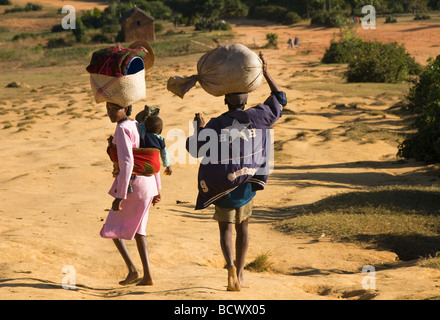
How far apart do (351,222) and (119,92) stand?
12.9 feet

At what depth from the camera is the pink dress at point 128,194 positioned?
4.80 meters

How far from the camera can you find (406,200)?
28.6 feet

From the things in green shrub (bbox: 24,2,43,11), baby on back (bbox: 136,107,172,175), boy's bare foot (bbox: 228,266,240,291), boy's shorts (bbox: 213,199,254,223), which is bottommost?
boy's bare foot (bbox: 228,266,240,291)

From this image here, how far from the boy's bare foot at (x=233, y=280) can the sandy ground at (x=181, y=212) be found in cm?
6

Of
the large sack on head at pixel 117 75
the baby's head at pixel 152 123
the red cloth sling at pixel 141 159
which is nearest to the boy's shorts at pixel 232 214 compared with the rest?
the red cloth sling at pixel 141 159

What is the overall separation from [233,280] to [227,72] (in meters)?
1.48

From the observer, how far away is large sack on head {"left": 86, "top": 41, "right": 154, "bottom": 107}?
16.0 feet

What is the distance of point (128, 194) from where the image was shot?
194 inches

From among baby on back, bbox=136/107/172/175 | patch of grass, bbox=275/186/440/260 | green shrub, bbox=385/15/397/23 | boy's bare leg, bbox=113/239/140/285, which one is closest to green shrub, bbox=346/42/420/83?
patch of grass, bbox=275/186/440/260

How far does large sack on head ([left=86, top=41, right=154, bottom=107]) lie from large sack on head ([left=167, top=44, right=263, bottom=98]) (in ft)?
1.11

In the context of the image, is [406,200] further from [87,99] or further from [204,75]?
[87,99]

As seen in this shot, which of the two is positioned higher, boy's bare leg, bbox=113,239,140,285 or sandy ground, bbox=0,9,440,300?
boy's bare leg, bbox=113,239,140,285

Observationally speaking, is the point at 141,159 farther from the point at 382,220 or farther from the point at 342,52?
the point at 342,52

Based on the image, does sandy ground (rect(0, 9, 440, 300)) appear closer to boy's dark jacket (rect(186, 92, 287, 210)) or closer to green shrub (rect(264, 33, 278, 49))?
boy's dark jacket (rect(186, 92, 287, 210))
